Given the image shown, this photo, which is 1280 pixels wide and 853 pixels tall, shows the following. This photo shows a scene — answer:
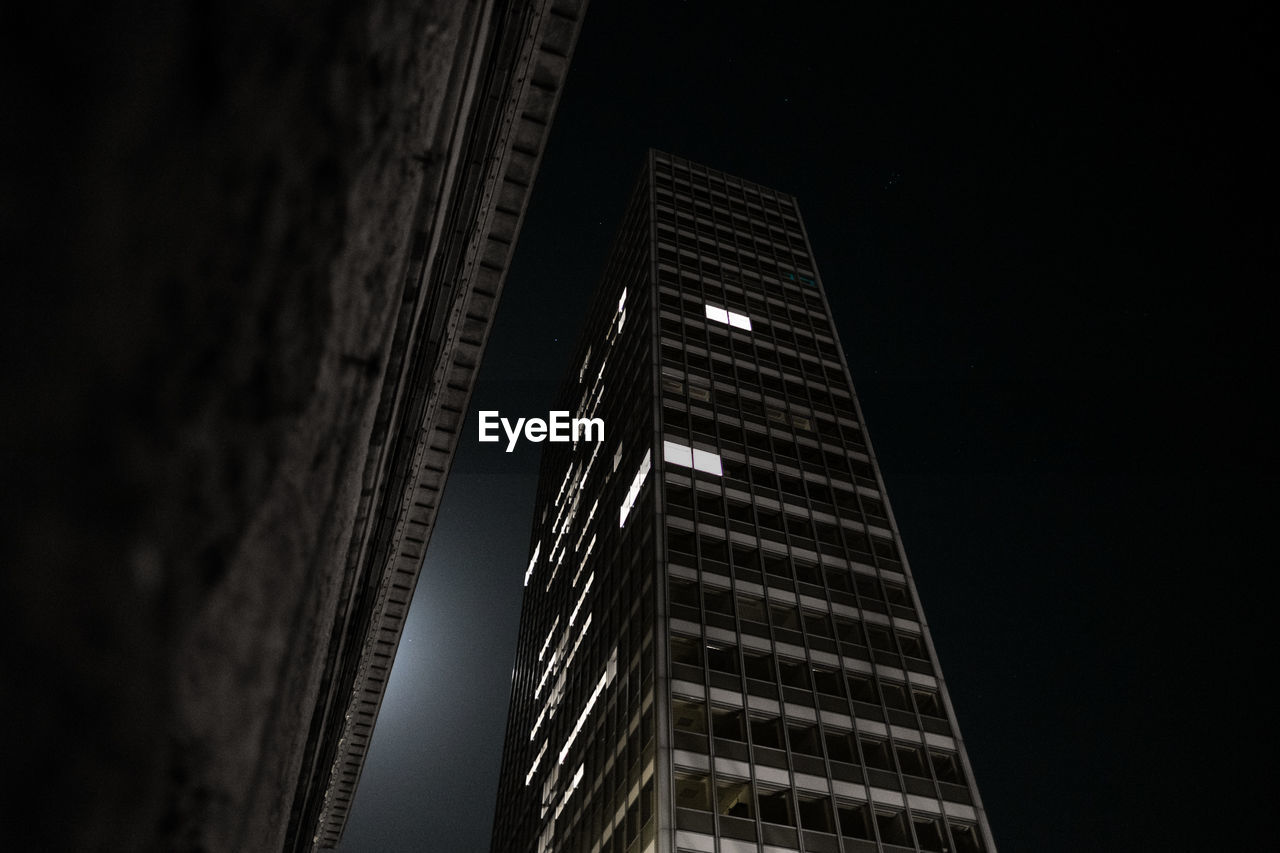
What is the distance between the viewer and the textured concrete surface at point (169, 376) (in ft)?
1.64

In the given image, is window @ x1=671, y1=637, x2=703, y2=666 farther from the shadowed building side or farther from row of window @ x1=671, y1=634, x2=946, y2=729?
the shadowed building side

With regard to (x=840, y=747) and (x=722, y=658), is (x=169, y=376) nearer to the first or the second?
(x=722, y=658)

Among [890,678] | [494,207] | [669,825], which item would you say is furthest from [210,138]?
[890,678]

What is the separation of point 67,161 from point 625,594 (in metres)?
40.1

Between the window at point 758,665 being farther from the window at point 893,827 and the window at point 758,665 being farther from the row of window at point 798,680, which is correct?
the window at point 893,827

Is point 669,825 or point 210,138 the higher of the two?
point 669,825

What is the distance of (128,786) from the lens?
2.05 feet

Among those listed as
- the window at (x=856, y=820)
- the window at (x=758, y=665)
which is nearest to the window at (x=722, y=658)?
the window at (x=758, y=665)

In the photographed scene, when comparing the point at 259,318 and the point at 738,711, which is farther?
the point at 738,711

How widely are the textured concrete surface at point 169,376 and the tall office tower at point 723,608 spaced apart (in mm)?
28615

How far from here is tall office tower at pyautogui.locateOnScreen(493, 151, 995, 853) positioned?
30.0m

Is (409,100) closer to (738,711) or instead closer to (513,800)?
(738,711)

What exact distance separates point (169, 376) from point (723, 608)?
36195 mm

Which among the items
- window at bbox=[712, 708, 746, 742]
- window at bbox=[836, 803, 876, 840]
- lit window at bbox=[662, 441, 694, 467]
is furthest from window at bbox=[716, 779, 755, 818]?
lit window at bbox=[662, 441, 694, 467]
